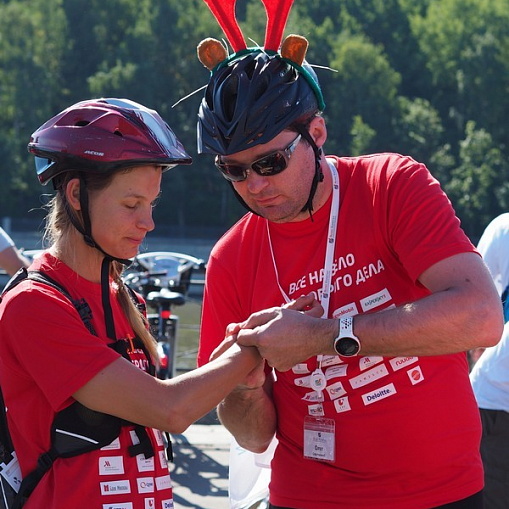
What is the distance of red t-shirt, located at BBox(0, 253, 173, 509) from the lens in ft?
8.57

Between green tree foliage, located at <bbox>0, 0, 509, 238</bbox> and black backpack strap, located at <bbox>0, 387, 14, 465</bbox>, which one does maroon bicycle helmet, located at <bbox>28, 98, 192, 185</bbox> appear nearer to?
black backpack strap, located at <bbox>0, 387, 14, 465</bbox>

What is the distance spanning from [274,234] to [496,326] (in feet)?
2.65

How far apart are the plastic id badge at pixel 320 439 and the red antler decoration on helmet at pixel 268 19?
47.2 inches

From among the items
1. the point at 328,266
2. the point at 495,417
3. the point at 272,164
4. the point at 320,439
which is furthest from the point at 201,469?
the point at 272,164

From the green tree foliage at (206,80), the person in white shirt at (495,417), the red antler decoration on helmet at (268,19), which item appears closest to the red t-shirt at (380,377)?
the red antler decoration on helmet at (268,19)

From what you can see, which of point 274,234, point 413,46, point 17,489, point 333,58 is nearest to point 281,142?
point 274,234

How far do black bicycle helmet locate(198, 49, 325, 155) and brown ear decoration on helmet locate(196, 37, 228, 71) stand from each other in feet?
0.16

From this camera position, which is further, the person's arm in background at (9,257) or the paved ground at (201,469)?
the paved ground at (201,469)

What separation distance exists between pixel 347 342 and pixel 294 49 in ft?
3.20

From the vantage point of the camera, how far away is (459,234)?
283 centimetres

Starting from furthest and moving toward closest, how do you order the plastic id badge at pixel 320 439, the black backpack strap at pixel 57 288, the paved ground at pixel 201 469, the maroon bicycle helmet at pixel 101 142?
the paved ground at pixel 201 469 < the plastic id badge at pixel 320 439 < the maroon bicycle helmet at pixel 101 142 < the black backpack strap at pixel 57 288

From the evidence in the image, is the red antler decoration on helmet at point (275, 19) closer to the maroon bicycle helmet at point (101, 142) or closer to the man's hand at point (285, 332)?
the maroon bicycle helmet at point (101, 142)

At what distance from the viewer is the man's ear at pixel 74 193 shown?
9.48ft

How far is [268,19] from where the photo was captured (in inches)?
122
